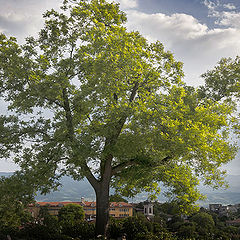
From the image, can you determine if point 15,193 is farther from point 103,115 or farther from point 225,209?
point 225,209

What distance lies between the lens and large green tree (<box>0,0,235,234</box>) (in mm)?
13875

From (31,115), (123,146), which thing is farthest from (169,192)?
(31,115)

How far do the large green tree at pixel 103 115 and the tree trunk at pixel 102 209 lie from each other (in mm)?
58

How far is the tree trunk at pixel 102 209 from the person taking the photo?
16.2 metres

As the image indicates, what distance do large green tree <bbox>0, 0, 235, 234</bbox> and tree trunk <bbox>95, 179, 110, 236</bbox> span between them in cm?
6

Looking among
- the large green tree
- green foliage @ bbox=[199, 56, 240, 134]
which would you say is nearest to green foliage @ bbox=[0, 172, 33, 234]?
the large green tree

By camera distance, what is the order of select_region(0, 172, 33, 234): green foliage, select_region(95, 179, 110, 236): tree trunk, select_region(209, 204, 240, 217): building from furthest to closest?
select_region(209, 204, 240, 217): building → select_region(95, 179, 110, 236): tree trunk → select_region(0, 172, 33, 234): green foliage

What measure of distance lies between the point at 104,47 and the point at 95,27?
1876 millimetres

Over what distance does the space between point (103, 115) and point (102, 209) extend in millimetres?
5816

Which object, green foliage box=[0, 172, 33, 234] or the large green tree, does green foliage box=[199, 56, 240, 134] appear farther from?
green foliage box=[0, 172, 33, 234]

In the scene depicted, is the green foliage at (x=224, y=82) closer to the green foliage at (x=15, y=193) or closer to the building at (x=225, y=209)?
the green foliage at (x=15, y=193)

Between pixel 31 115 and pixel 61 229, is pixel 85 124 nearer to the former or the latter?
pixel 31 115

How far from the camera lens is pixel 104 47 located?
1500cm

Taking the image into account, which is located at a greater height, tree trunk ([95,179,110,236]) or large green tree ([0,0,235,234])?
large green tree ([0,0,235,234])
